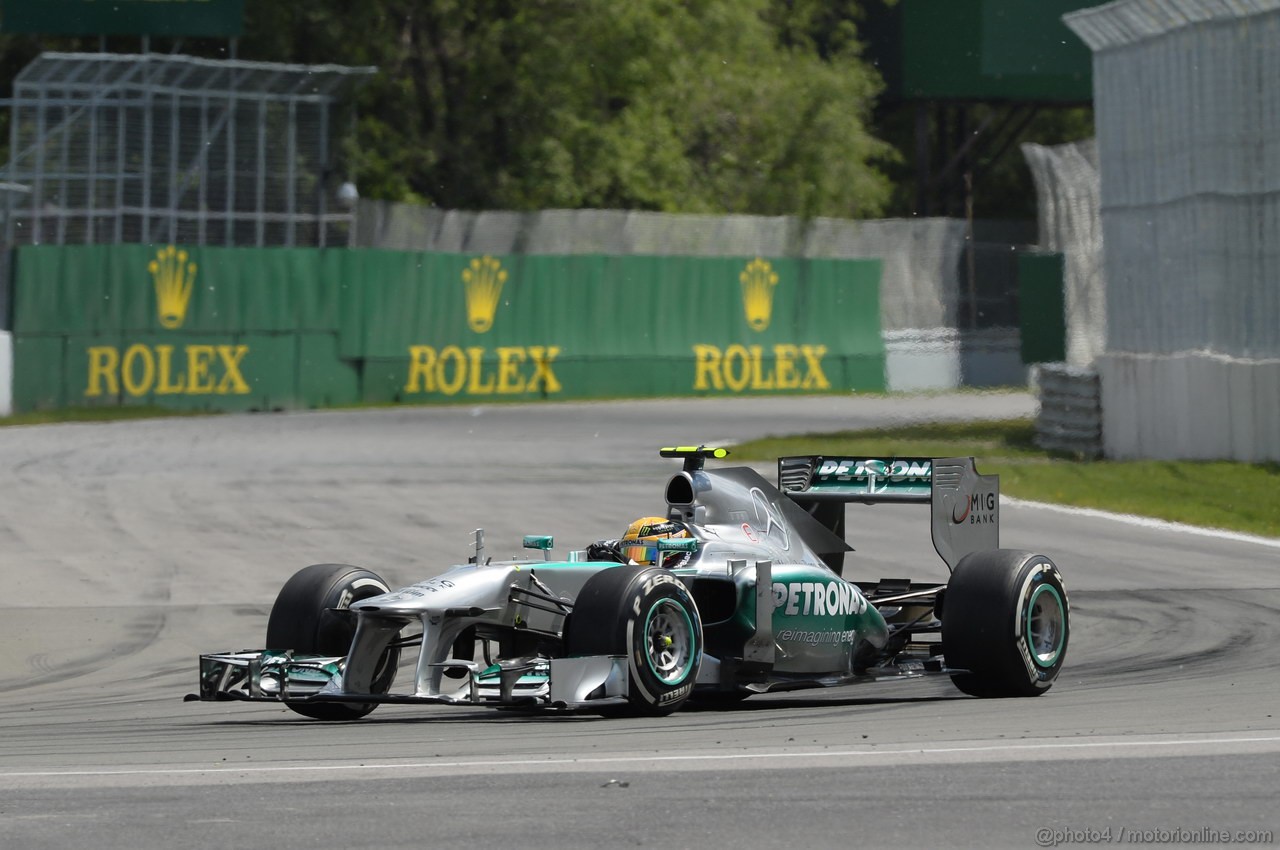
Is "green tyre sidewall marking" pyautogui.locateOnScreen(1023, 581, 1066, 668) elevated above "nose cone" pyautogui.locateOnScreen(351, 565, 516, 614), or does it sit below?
below

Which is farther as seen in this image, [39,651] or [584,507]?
[584,507]

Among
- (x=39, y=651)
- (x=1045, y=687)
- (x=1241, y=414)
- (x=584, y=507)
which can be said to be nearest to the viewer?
(x=1045, y=687)

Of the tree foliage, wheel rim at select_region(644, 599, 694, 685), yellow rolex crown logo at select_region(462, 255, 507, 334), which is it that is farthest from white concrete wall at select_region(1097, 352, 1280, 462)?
the tree foliage

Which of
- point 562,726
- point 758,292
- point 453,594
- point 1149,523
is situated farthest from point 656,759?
point 758,292

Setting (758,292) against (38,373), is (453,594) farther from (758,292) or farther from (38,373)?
(758,292)

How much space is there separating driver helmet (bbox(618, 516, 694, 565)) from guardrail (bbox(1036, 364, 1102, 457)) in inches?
616

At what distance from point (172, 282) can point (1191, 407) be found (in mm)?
18678

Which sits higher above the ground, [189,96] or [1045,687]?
[189,96]

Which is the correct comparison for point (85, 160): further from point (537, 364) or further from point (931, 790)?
point (931, 790)

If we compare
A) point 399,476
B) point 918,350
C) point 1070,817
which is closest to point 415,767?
point 1070,817

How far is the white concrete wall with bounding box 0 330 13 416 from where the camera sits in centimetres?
3191

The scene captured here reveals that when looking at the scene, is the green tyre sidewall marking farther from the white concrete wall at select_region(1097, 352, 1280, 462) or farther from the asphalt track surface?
the white concrete wall at select_region(1097, 352, 1280, 462)

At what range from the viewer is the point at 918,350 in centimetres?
4378

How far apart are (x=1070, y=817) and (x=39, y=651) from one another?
7.59 m
